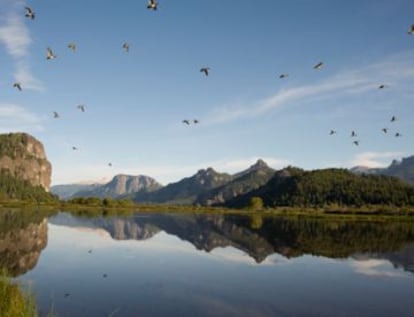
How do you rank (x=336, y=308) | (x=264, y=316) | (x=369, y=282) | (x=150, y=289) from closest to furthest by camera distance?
(x=264, y=316)
(x=336, y=308)
(x=150, y=289)
(x=369, y=282)

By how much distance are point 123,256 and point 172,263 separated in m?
7.64

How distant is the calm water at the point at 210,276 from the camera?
95.3 ft

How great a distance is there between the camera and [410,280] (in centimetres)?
4297

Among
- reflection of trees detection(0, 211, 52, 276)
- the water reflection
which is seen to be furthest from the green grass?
the water reflection

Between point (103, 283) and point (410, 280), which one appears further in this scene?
point (410, 280)

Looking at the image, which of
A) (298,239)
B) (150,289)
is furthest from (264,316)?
(298,239)

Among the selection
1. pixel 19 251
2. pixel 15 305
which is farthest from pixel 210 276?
pixel 15 305

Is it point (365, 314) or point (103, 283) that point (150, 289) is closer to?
point (103, 283)

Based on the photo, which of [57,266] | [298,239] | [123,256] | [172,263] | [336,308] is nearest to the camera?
[336,308]

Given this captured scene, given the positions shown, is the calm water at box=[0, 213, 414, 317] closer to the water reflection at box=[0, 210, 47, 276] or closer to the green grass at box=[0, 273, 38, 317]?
the water reflection at box=[0, 210, 47, 276]

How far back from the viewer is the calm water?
2906 centimetres

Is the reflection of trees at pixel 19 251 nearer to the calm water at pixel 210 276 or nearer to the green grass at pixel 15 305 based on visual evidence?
the calm water at pixel 210 276

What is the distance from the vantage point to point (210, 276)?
136ft

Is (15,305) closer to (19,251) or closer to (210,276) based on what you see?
(210,276)
